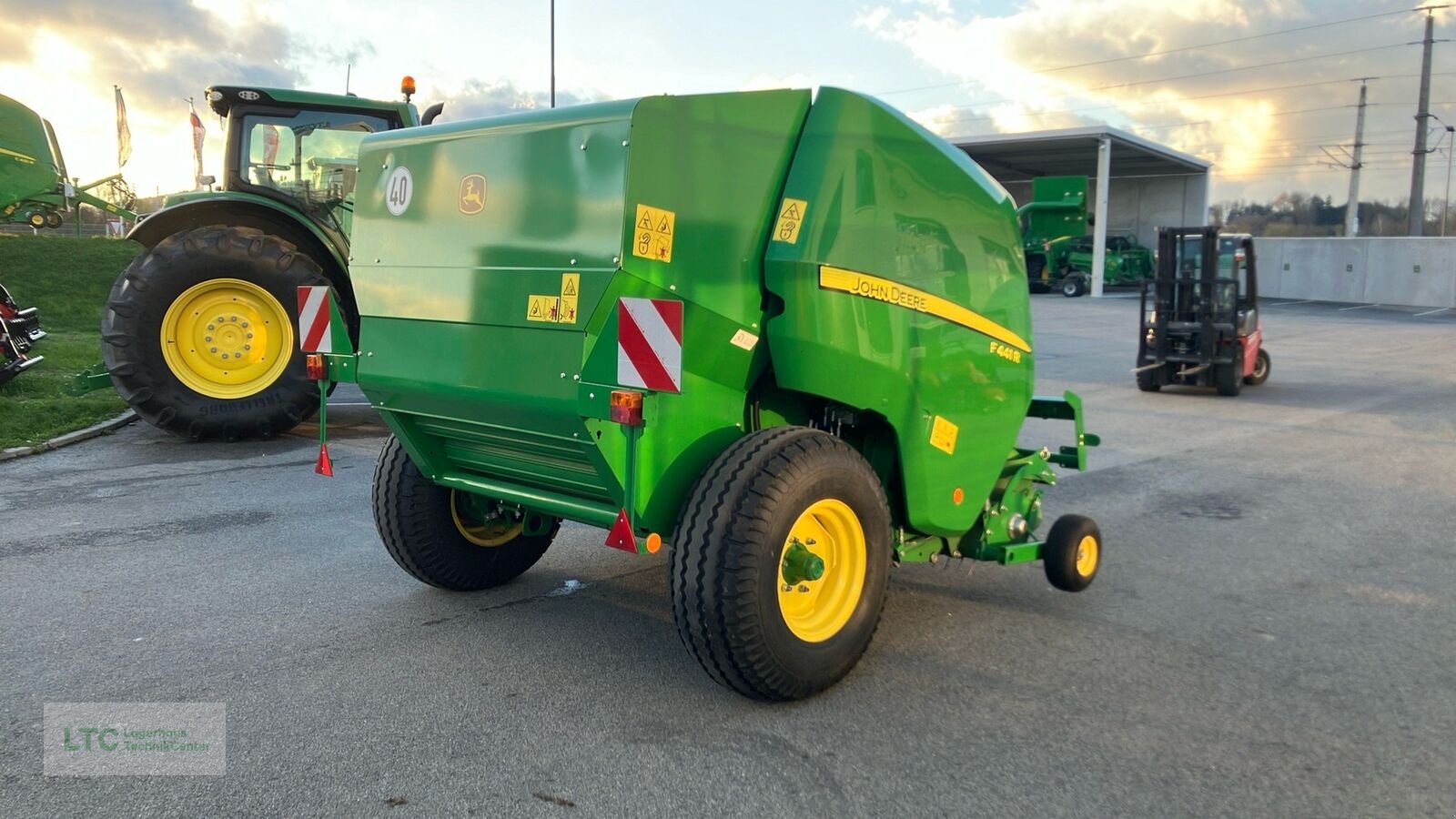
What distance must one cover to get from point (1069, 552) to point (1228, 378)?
961cm

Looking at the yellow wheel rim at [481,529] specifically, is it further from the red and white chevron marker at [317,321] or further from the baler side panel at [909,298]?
the baler side panel at [909,298]

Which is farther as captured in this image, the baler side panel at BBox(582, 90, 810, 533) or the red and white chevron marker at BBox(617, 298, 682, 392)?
the baler side panel at BBox(582, 90, 810, 533)

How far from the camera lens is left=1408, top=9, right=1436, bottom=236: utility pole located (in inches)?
1662

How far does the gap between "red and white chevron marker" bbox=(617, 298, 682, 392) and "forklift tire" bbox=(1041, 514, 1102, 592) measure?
2338mm

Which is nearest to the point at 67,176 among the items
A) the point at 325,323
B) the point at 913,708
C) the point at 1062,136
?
the point at 325,323

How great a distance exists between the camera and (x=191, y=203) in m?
8.90

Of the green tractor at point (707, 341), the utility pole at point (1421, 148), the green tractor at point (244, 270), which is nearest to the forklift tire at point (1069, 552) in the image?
the green tractor at point (707, 341)

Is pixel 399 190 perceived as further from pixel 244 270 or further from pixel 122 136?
pixel 122 136

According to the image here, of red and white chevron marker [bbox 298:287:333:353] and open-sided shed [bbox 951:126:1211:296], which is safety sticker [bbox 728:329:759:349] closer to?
red and white chevron marker [bbox 298:287:333:353]

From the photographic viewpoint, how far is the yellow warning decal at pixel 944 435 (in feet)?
14.4

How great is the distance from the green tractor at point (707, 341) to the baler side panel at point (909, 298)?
0.04 feet

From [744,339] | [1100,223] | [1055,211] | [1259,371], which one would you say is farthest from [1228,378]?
[1100,223]

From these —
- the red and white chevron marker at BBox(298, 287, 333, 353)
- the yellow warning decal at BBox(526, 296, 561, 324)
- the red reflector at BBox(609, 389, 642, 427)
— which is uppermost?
the yellow warning decal at BBox(526, 296, 561, 324)

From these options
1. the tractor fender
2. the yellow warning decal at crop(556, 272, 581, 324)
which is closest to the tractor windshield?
the tractor fender
